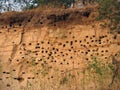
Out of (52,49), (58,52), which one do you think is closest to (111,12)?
(58,52)

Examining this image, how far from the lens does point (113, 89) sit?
9.29 meters

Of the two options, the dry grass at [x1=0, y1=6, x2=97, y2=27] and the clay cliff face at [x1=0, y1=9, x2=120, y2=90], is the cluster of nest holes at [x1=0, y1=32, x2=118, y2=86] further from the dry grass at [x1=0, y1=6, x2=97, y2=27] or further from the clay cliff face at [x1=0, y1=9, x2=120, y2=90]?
the dry grass at [x1=0, y1=6, x2=97, y2=27]

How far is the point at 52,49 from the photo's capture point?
10.6 m

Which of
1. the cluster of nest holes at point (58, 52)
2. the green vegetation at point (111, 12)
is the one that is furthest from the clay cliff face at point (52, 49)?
the green vegetation at point (111, 12)

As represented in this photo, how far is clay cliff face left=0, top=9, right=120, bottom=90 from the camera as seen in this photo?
9.96m

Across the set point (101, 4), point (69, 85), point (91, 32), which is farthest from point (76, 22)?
point (69, 85)

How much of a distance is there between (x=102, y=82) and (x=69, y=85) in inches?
41.9

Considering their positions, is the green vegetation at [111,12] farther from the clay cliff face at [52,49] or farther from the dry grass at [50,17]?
the dry grass at [50,17]

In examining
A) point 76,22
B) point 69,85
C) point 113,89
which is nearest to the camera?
Answer: point 113,89

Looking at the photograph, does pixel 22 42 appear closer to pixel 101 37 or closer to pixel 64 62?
pixel 64 62

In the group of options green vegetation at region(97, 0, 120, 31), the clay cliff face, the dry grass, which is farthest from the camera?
the dry grass

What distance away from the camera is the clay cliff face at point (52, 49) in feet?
32.7

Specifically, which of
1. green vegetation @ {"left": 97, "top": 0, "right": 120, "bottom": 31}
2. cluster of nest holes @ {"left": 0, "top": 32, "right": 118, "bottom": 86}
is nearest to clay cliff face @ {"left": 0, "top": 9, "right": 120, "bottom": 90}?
cluster of nest holes @ {"left": 0, "top": 32, "right": 118, "bottom": 86}

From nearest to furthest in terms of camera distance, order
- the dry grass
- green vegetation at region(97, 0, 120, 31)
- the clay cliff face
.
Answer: green vegetation at region(97, 0, 120, 31) < the clay cliff face < the dry grass
